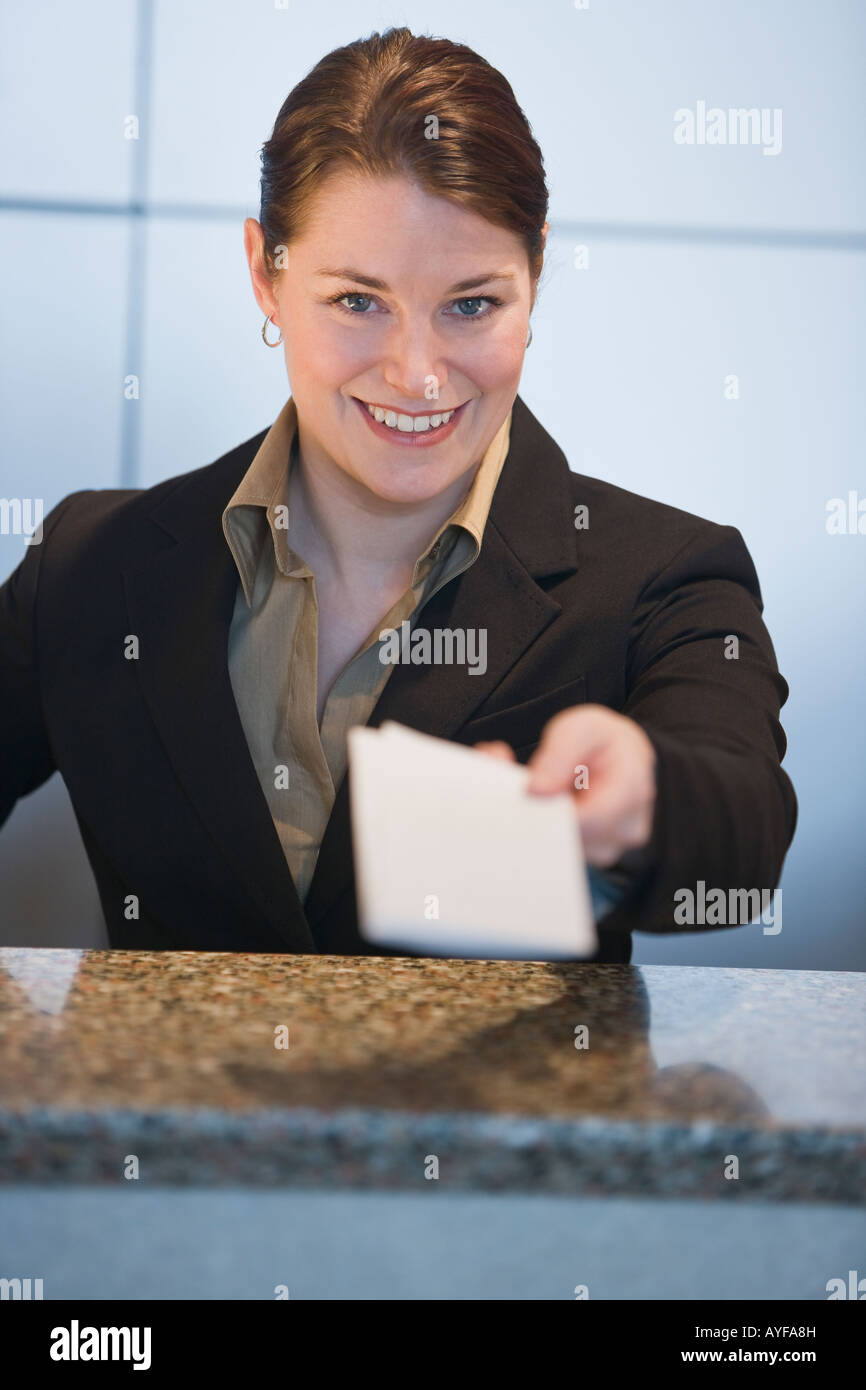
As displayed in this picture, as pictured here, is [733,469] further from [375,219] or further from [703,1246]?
[703,1246]

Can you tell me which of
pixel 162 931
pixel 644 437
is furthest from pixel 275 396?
pixel 162 931

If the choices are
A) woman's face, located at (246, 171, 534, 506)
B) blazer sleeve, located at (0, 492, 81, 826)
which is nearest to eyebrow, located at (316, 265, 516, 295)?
woman's face, located at (246, 171, 534, 506)

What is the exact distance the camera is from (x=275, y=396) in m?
2.64

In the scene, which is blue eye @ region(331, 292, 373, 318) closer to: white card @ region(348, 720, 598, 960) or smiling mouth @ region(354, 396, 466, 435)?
smiling mouth @ region(354, 396, 466, 435)

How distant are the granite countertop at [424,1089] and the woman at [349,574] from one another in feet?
1.46

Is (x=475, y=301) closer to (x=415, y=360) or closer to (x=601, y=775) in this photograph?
(x=415, y=360)

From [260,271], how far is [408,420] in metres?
0.32

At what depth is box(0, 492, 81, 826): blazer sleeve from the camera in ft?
5.47

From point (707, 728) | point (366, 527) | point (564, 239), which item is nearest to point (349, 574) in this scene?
point (366, 527)

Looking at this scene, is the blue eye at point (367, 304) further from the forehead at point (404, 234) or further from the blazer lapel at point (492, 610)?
the blazer lapel at point (492, 610)

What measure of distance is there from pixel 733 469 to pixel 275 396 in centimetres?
96

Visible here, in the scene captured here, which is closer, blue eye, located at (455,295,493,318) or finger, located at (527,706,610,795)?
finger, located at (527,706,610,795)

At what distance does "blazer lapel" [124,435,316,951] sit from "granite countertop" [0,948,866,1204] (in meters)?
0.46

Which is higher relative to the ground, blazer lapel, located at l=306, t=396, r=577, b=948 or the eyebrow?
the eyebrow
